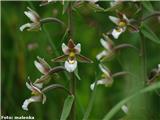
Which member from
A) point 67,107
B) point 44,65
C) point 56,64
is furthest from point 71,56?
point 56,64

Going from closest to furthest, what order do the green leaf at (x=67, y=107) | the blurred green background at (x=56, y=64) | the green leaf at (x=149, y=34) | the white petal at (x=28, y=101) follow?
1. the green leaf at (x=67, y=107)
2. the white petal at (x=28, y=101)
3. the green leaf at (x=149, y=34)
4. the blurred green background at (x=56, y=64)

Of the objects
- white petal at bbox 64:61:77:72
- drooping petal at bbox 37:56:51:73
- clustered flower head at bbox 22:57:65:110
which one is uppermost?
white petal at bbox 64:61:77:72

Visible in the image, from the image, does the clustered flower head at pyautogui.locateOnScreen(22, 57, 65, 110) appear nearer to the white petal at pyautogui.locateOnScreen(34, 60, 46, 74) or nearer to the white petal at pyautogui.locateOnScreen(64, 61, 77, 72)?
the white petal at pyautogui.locateOnScreen(34, 60, 46, 74)

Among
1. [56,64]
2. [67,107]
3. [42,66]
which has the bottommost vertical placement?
[56,64]

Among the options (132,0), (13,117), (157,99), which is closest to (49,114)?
(13,117)

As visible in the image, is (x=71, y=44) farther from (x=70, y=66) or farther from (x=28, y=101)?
(x=28, y=101)

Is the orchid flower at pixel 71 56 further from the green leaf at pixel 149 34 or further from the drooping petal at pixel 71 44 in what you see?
the green leaf at pixel 149 34

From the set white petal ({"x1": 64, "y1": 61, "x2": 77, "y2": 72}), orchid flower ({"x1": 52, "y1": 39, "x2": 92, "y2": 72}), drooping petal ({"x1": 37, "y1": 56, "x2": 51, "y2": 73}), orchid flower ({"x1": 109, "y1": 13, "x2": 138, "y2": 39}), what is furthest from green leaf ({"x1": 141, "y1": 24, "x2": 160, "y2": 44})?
drooping petal ({"x1": 37, "y1": 56, "x2": 51, "y2": 73})

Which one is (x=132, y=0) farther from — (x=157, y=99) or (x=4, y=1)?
(x=4, y=1)

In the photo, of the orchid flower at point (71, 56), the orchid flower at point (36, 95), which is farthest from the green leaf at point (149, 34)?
the orchid flower at point (36, 95)
